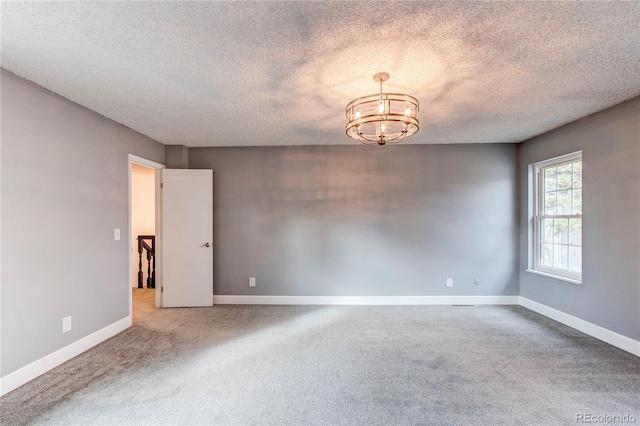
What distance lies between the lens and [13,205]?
7.72ft

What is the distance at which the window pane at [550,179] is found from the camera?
4.17 metres

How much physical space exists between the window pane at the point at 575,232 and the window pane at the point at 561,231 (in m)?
0.06

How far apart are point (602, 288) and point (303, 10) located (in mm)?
3953

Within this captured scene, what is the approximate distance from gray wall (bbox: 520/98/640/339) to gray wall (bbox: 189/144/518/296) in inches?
40.8

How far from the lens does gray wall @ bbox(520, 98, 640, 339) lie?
298cm

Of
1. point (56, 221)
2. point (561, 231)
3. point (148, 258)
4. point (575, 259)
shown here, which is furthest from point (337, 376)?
point (148, 258)

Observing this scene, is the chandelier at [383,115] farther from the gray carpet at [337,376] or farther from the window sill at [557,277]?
the window sill at [557,277]

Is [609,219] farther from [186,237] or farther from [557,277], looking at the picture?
[186,237]

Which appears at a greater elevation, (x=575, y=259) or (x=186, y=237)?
(x=186, y=237)

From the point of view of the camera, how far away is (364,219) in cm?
473

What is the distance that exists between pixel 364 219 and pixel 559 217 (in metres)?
2.50

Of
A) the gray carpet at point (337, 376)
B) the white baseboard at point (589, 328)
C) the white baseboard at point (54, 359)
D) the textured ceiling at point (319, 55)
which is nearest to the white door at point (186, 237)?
the gray carpet at point (337, 376)

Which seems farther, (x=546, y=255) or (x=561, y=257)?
(x=546, y=255)

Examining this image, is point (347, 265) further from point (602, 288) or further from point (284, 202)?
point (602, 288)
